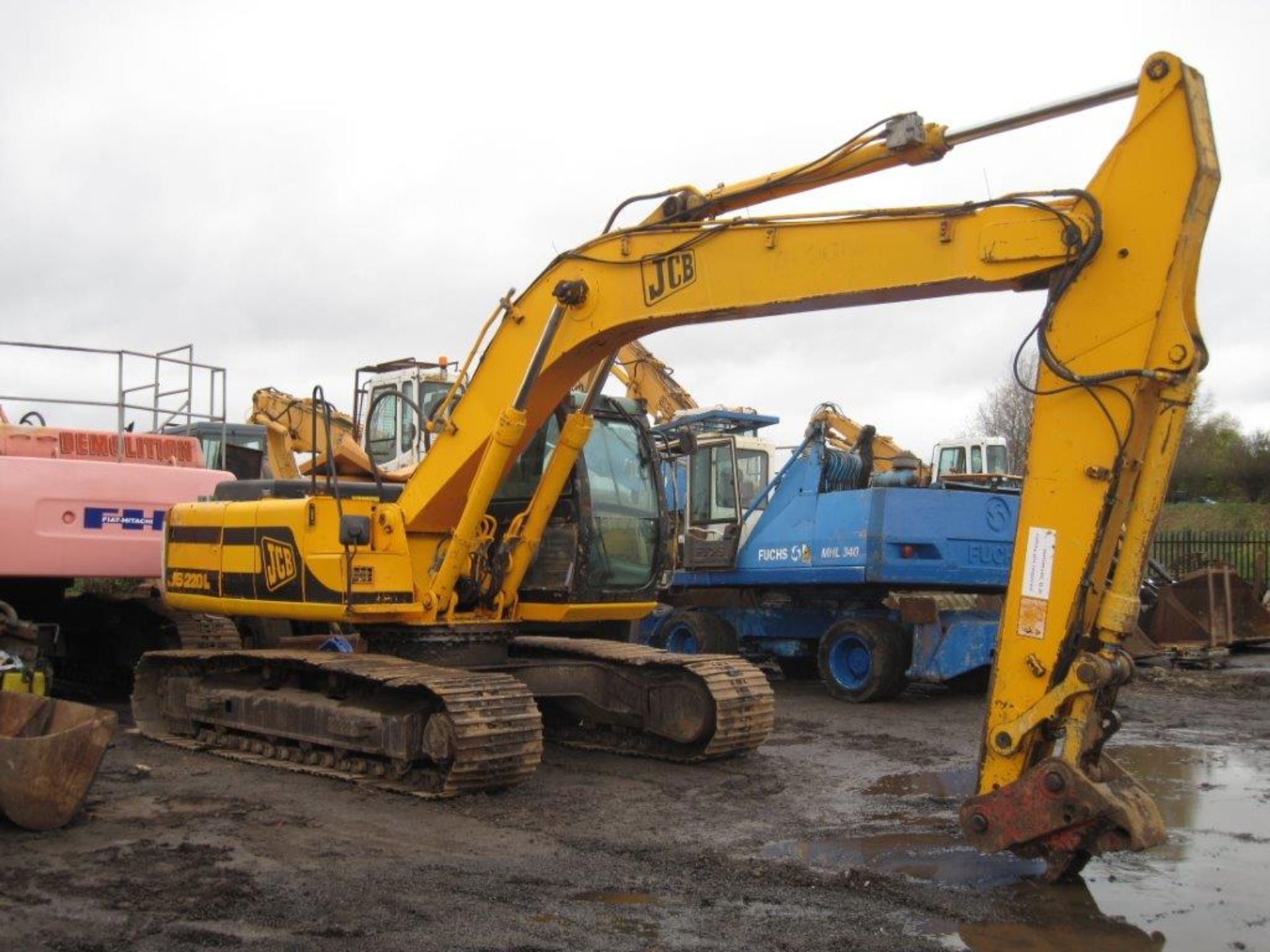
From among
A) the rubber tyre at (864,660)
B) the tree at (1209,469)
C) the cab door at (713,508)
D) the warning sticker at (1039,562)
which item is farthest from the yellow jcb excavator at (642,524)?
the tree at (1209,469)

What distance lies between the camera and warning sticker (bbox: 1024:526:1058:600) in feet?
17.4

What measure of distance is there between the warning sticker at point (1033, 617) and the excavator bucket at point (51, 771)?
4182mm

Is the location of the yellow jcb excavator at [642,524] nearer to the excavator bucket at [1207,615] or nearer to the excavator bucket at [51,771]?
the excavator bucket at [51,771]

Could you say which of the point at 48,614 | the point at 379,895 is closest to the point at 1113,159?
the point at 379,895

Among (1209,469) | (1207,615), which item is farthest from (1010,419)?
(1207,615)

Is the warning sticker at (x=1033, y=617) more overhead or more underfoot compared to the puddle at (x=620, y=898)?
more overhead

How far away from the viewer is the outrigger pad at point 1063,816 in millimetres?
4906

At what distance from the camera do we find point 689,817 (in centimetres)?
674

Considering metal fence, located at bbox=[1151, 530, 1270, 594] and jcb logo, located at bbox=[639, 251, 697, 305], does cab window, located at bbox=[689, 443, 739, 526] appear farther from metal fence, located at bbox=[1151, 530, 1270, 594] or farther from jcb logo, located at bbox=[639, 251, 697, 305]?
metal fence, located at bbox=[1151, 530, 1270, 594]

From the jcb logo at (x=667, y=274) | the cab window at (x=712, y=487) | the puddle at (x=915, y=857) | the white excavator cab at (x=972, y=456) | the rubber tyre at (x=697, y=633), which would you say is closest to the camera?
the puddle at (x=915, y=857)

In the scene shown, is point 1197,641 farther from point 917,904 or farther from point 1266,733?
point 917,904

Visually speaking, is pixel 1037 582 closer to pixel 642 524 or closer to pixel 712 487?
pixel 642 524

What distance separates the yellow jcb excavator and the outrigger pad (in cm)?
1

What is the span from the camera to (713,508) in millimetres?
13688
